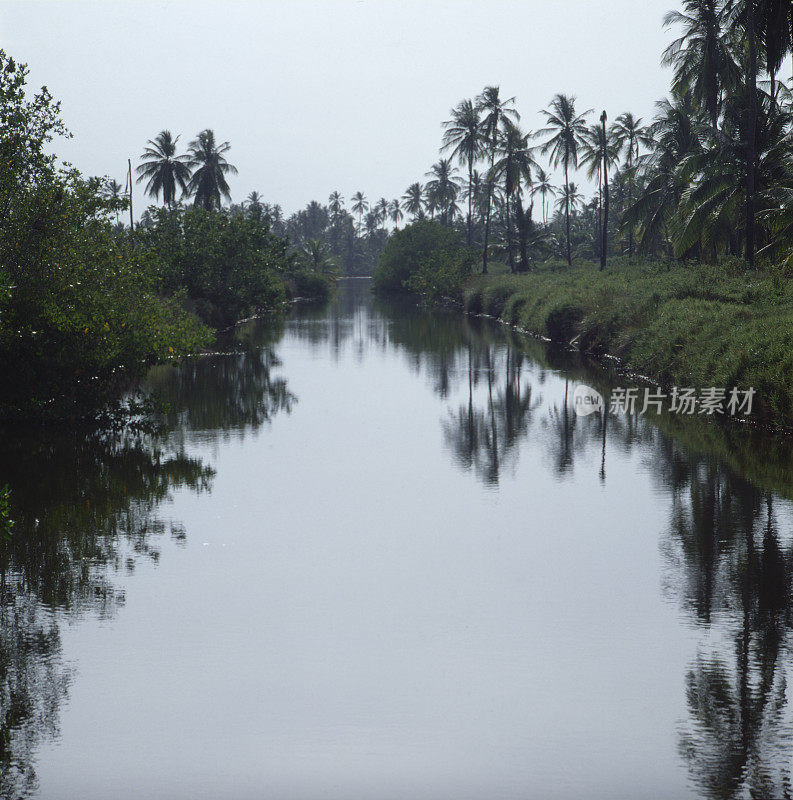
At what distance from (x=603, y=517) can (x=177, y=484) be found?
5.78 metres

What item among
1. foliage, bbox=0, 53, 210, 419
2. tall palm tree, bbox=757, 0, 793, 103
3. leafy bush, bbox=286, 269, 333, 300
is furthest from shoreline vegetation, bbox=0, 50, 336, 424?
leafy bush, bbox=286, 269, 333, 300

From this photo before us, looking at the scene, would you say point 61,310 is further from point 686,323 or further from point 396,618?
point 686,323

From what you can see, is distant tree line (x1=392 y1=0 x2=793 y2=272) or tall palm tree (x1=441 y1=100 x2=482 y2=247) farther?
tall palm tree (x1=441 y1=100 x2=482 y2=247)

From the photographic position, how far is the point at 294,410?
21047mm

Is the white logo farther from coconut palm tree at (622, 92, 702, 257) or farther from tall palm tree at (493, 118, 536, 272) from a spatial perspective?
tall palm tree at (493, 118, 536, 272)

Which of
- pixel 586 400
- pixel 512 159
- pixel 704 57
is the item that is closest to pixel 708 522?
pixel 586 400

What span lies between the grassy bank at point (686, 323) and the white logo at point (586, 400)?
1.72 meters

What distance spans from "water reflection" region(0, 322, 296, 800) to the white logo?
249 inches

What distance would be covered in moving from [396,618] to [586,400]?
14565 mm

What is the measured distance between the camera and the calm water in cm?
560

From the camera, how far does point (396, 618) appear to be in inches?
317

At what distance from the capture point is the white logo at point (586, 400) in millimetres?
20438

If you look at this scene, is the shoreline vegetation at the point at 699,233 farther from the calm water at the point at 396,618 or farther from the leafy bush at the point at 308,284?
the leafy bush at the point at 308,284

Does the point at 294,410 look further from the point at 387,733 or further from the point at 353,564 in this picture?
the point at 387,733
